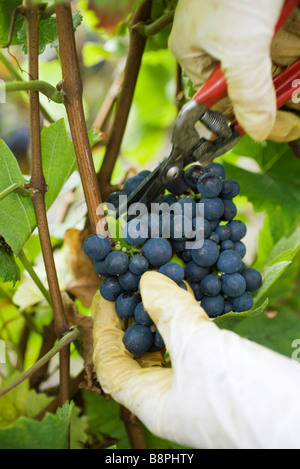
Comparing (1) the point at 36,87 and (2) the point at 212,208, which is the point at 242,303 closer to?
(2) the point at 212,208

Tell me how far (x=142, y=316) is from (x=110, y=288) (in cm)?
6

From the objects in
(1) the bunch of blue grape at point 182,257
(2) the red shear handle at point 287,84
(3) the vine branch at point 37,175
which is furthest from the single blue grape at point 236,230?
(3) the vine branch at point 37,175

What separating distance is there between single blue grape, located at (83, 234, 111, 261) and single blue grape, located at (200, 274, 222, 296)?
116mm

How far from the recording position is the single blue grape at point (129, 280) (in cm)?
48

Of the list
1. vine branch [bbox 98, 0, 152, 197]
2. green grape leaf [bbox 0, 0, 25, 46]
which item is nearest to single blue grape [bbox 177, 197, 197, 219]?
vine branch [bbox 98, 0, 152, 197]

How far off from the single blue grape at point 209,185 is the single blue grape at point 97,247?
122 millimetres

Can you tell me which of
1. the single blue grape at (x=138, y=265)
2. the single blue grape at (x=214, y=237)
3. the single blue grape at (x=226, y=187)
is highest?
the single blue grape at (x=226, y=187)

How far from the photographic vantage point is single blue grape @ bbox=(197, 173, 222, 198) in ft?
1.63

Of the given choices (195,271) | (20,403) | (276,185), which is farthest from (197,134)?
(20,403)

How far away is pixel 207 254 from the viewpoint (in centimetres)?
49

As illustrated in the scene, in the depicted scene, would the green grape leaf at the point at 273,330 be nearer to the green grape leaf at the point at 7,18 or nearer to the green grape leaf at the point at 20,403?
the green grape leaf at the point at 20,403

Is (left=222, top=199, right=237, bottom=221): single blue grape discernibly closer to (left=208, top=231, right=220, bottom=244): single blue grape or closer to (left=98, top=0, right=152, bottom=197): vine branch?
(left=208, top=231, right=220, bottom=244): single blue grape

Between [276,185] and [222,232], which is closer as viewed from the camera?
[222,232]

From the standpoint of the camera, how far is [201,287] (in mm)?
511
